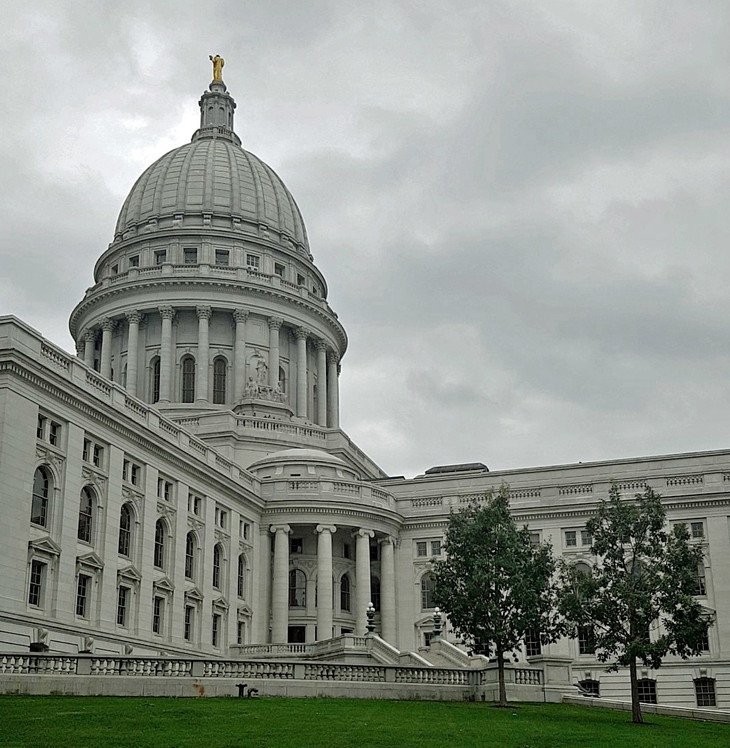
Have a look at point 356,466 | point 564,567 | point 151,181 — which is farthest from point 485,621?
point 151,181

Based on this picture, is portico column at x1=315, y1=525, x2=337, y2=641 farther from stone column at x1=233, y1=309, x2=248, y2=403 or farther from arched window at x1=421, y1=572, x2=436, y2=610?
stone column at x1=233, y1=309, x2=248, y2=403

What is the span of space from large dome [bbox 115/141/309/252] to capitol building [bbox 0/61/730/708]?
261mm

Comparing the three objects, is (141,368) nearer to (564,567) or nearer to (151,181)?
(151,181)

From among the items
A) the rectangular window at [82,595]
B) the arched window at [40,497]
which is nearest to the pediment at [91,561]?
the rectangular window at [82,595]

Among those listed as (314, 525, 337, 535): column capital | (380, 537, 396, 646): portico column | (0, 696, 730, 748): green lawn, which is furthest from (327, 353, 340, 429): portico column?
(0, 696, 730, 748): green lawn

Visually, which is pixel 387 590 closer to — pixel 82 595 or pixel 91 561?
pixel 91 561

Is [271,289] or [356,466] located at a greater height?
[271,289]

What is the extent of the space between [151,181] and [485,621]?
7842cm

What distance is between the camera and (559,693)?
160 ft

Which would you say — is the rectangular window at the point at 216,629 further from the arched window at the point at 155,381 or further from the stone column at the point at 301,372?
the stone column at the point at 301,372

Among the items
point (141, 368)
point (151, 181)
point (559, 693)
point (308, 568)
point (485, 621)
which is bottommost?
point (559, 693)

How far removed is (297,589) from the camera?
268 feet

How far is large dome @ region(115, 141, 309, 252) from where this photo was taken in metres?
111

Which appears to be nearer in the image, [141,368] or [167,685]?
[167,685]
